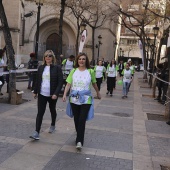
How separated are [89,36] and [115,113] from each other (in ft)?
101

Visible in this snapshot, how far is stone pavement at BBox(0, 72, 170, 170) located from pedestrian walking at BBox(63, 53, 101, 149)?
467 millimetres

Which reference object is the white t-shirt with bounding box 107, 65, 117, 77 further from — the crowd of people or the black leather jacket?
the black leather jacket

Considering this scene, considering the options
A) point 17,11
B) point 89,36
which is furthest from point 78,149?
point 89,36

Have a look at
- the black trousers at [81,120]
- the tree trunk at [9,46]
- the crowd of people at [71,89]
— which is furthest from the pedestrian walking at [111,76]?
the black trousers at [81,120]

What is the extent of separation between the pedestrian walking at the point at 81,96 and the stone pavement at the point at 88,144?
0.47 m

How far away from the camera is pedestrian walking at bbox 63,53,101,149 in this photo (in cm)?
597

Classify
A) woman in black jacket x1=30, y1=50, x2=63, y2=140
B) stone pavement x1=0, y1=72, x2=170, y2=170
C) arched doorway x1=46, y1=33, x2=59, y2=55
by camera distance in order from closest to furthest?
1. stone pavement x1=0, y1=72, x2=170, y2=170
2. woman in black jacket x1=30, y1=50, x2=63, y2=140
3. arched doorway x1=46, y1=33, x2=59, y2=55

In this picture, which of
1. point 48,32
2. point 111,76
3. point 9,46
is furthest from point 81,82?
point 48,32

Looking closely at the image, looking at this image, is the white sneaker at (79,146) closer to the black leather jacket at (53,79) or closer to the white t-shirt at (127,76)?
the black leather jacket at (53,79)

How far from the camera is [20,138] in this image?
21.3 feet

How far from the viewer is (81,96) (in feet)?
19.6

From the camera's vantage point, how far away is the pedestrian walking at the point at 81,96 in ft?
19.6

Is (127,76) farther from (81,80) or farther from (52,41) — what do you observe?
(52,41)

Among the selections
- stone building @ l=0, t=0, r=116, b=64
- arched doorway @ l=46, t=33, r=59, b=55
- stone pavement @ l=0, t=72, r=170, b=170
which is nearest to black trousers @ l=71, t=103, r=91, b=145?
stone pavement @ l=0, t=72, r=170, b=170
